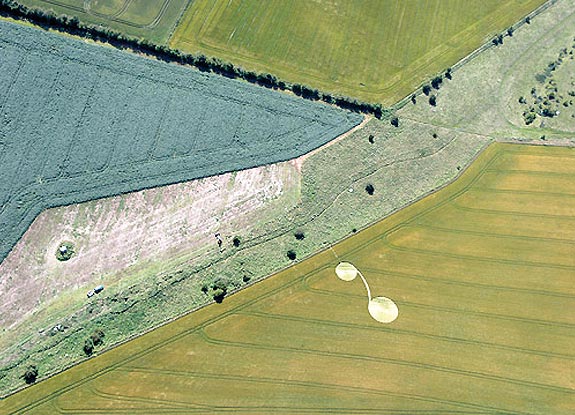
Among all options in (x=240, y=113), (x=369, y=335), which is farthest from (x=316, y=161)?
(x=369, y=335)

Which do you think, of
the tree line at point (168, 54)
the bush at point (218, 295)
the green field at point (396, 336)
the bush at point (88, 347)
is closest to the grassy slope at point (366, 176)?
the bush at point (88, 347)

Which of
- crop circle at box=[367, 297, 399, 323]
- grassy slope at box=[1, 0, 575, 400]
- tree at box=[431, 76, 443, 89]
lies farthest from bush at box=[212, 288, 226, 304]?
tree at box=[431, 76, 443, 89]

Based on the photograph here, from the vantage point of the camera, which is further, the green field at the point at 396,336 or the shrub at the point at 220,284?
the shrub at the point at 220,284

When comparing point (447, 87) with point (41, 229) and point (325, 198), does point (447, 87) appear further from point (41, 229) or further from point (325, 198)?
point (41, 229)

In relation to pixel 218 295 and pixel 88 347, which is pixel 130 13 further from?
pixel 88 347

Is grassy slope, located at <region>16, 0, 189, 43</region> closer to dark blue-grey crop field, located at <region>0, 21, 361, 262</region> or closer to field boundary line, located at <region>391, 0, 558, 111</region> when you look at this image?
dark blue-grey crop field, located at <region>0, 21, 361, 262</region>

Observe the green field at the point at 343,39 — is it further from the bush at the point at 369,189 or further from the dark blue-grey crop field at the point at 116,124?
Answer: the bush at the point at 369,189
